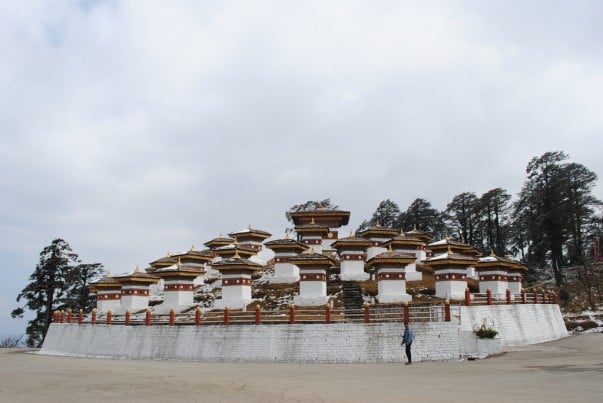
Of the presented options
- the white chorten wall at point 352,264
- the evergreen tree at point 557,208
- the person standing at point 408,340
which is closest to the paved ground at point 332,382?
the person standing at point 408,340

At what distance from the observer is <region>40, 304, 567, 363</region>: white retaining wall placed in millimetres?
24531

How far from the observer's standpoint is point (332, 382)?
17156mm

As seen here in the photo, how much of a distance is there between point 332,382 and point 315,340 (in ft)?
27.6

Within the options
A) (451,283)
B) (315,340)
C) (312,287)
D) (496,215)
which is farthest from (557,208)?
(315,340)

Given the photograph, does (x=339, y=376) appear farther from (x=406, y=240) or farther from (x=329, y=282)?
(x=406, y=240)

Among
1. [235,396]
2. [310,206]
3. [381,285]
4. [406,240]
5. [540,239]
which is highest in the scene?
[310,206]

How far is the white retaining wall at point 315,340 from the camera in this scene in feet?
80.5

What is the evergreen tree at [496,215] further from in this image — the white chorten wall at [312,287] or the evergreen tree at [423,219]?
the white chorten wall at [312,287]

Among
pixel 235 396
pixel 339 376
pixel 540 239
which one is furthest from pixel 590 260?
pixel 235 396

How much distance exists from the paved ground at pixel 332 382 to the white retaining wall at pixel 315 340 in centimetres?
144

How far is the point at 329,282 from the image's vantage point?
4034cm

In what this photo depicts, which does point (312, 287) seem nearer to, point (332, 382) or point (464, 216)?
point (332, 382)

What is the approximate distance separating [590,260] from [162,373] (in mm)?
53651

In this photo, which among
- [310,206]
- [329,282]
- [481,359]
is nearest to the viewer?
[481,359]
